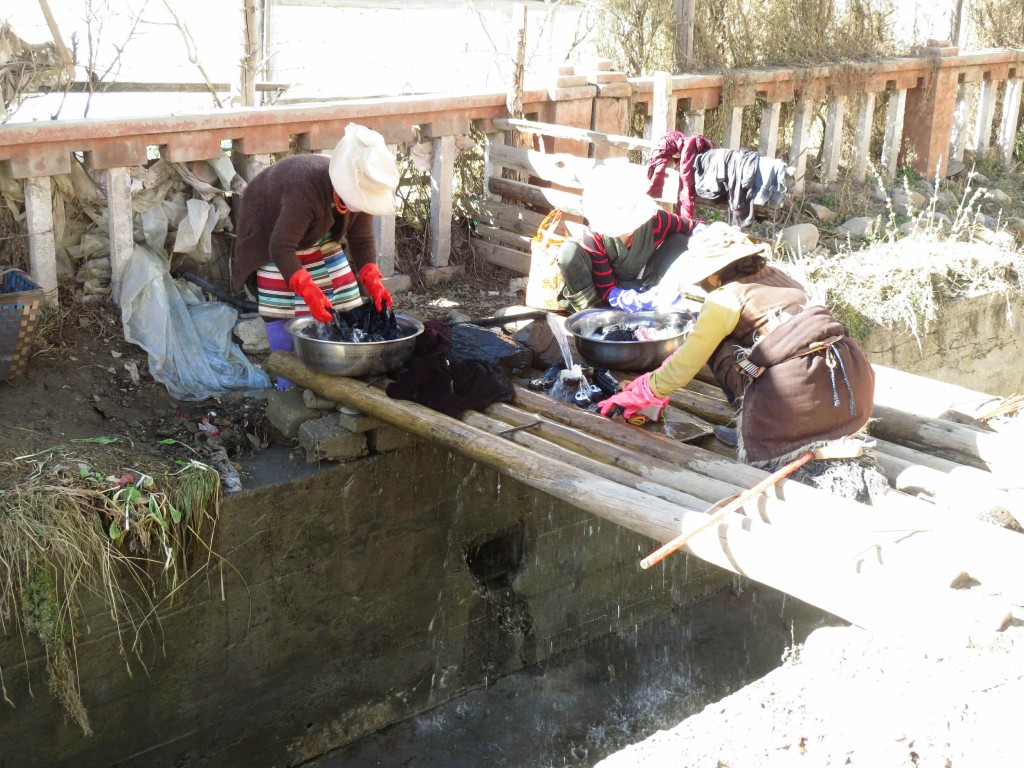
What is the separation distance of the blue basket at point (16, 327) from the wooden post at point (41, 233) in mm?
428

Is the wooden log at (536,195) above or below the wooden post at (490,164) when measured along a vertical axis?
below

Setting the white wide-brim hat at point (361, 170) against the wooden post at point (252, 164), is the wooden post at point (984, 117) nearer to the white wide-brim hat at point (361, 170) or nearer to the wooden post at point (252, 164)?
the wooden post at point (252, 164)

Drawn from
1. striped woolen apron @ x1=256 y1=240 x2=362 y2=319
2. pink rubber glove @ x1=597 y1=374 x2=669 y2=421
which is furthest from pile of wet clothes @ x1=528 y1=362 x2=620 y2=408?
striped woolen apron @ x1=256 y1=240 x2=362 y2=319

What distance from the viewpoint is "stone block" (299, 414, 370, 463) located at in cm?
529

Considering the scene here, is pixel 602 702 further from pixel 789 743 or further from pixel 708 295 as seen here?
pixel 789 743

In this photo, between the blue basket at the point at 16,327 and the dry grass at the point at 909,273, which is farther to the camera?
the dry grass at the point at 909,273

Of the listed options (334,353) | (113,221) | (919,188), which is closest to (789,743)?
(334,353)

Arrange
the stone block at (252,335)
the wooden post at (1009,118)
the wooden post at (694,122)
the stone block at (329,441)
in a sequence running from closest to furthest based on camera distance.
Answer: the stone block at (329,441) → the stone block at (252,335) → the wooden post at (694,122) → the wooden post at (1009,118)

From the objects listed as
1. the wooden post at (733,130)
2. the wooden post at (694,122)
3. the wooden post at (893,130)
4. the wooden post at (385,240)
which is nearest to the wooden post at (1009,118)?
the wooden post at (893,130)

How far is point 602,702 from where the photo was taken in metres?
6.50

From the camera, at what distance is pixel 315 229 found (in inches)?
213

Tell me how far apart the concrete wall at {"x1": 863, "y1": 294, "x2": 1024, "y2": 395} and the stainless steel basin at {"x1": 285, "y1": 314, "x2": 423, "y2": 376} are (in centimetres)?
399

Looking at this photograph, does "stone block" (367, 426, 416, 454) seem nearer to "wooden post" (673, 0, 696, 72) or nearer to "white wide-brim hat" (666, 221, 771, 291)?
"white wide-brim hat" (666, 221, 771, 291)

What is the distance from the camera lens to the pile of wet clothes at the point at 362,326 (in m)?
5.35
